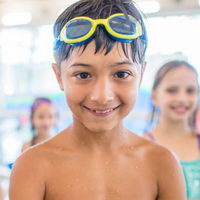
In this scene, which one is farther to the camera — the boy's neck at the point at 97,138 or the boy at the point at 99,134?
the boy's neck at the point at 97,138

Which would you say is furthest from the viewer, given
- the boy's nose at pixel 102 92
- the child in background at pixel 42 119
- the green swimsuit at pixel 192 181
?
the child in background at pixel 42 119

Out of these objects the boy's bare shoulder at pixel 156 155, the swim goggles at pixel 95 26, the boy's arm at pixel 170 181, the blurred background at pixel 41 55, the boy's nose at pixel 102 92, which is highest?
the blurred background at pixel 41 55

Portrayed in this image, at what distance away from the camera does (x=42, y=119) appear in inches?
96.4

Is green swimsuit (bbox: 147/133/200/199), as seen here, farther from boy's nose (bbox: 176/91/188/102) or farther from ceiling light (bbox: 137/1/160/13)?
ceiling light (bbox: 137/1/160/13)

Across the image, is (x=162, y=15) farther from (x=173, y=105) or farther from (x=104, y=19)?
(x=104, y=19)

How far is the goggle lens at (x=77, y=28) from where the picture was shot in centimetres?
77

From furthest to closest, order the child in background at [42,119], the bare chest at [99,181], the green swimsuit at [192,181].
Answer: the child in background at [42,119] < the green swimsuit at [192,181] < the bare chest at [99,181]

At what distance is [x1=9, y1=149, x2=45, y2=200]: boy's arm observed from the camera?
83 cm

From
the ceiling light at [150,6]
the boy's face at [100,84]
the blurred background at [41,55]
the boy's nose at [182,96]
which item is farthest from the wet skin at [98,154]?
the ceiling light at [150,6]

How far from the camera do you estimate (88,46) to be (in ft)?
2.53

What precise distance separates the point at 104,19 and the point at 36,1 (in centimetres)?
211

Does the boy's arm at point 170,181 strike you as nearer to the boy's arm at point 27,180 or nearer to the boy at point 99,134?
the boy at point 99,134

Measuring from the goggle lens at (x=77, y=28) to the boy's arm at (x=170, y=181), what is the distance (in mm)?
659

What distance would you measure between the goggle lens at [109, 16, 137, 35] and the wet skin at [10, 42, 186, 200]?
0.08 metres
